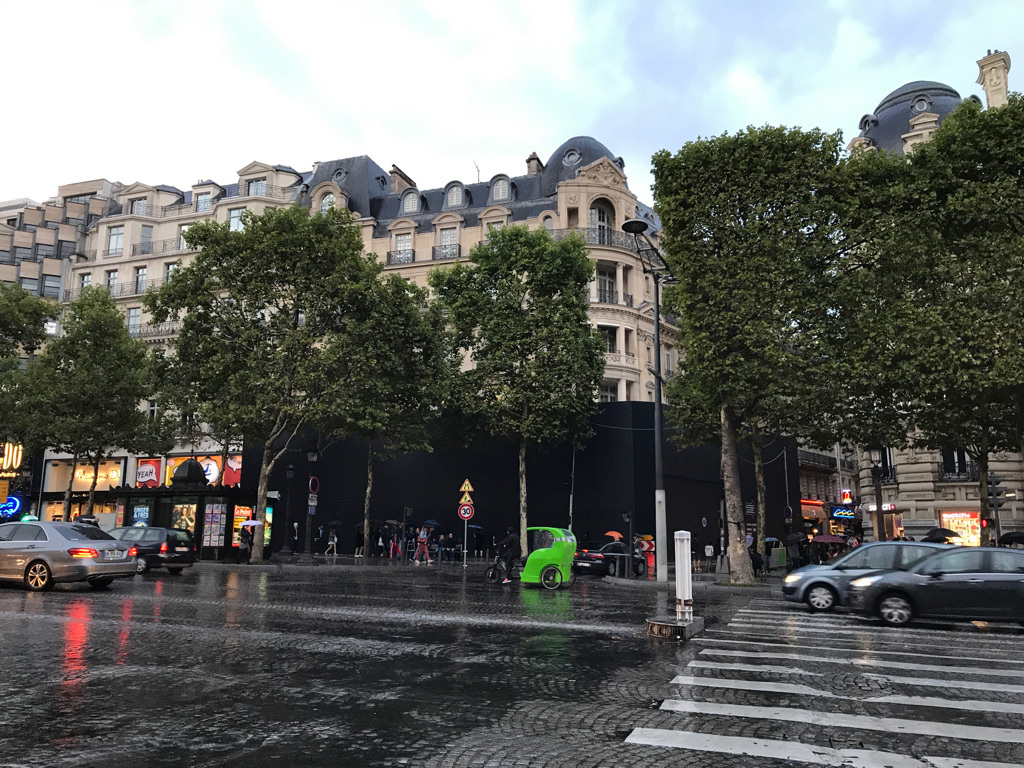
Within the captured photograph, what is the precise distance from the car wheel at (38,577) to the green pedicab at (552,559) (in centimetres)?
1118

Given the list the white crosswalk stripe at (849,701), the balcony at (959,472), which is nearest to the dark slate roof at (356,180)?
the balcony at (959,472)

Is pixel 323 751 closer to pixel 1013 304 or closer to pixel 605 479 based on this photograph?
pixel 1013 304

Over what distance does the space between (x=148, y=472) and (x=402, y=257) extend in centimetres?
2183

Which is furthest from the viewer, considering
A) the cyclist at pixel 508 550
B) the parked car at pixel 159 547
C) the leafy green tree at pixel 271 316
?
the leafy green tree at pixel 271 316

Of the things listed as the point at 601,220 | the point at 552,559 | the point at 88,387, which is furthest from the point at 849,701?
the point at 601,220

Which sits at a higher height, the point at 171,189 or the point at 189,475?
the point at 171,189

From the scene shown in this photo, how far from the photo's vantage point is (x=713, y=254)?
23047 millimetres

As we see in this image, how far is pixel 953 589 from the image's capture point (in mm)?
13117

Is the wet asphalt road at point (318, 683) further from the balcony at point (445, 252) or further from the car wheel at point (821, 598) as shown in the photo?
the balcony at point (445, 252)

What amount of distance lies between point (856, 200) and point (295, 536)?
3273cm

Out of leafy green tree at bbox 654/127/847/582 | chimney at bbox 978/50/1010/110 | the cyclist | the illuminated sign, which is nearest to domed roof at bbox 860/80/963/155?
chimney at bbox 978/50/1010/110

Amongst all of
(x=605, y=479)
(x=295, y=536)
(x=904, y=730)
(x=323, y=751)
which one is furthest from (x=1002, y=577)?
(x=295, y=536)

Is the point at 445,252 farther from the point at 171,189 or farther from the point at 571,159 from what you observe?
the point at 171,189

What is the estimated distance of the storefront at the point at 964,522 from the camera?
3366 cm
